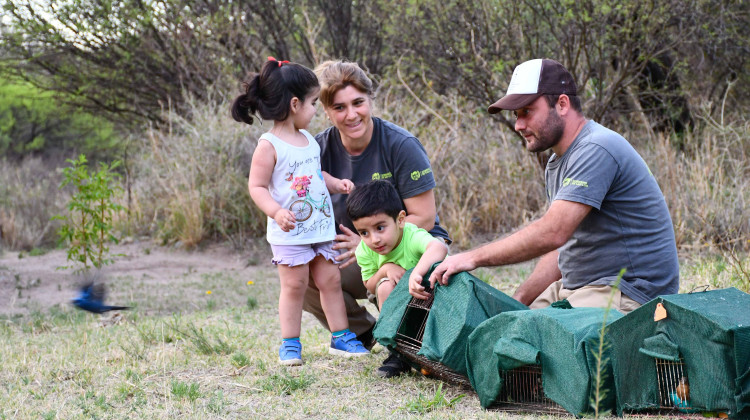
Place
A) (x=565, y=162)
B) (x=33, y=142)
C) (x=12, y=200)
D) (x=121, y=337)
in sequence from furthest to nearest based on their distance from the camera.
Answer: (x=33, y=142) < (x=12, y=200) < (x=121, y=337) < (x=565, y=162)

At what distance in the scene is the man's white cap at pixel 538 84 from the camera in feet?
12.3

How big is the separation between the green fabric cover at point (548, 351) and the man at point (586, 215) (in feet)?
1.26

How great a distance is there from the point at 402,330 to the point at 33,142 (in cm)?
2009

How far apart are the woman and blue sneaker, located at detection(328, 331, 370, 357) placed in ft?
0.80

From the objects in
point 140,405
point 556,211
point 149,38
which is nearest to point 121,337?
point 140,405

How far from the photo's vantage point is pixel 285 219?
404 centimetres

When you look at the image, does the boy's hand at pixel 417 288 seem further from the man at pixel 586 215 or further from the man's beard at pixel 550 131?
the man's beard at pixel 550 131

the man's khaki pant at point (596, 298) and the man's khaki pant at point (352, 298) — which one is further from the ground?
the man's khaki pant at point (596, 298)

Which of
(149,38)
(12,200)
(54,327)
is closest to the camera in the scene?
(54,327)

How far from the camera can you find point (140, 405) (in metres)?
3.55

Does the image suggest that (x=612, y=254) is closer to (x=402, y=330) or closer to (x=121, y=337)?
(x=402, y=330)

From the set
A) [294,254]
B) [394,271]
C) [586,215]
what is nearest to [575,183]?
[586,215]

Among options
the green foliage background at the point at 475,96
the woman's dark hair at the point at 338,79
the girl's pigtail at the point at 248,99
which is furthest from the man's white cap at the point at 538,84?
the green foliage background at the point at 475,96

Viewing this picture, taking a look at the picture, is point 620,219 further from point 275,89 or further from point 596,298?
point 275,89
